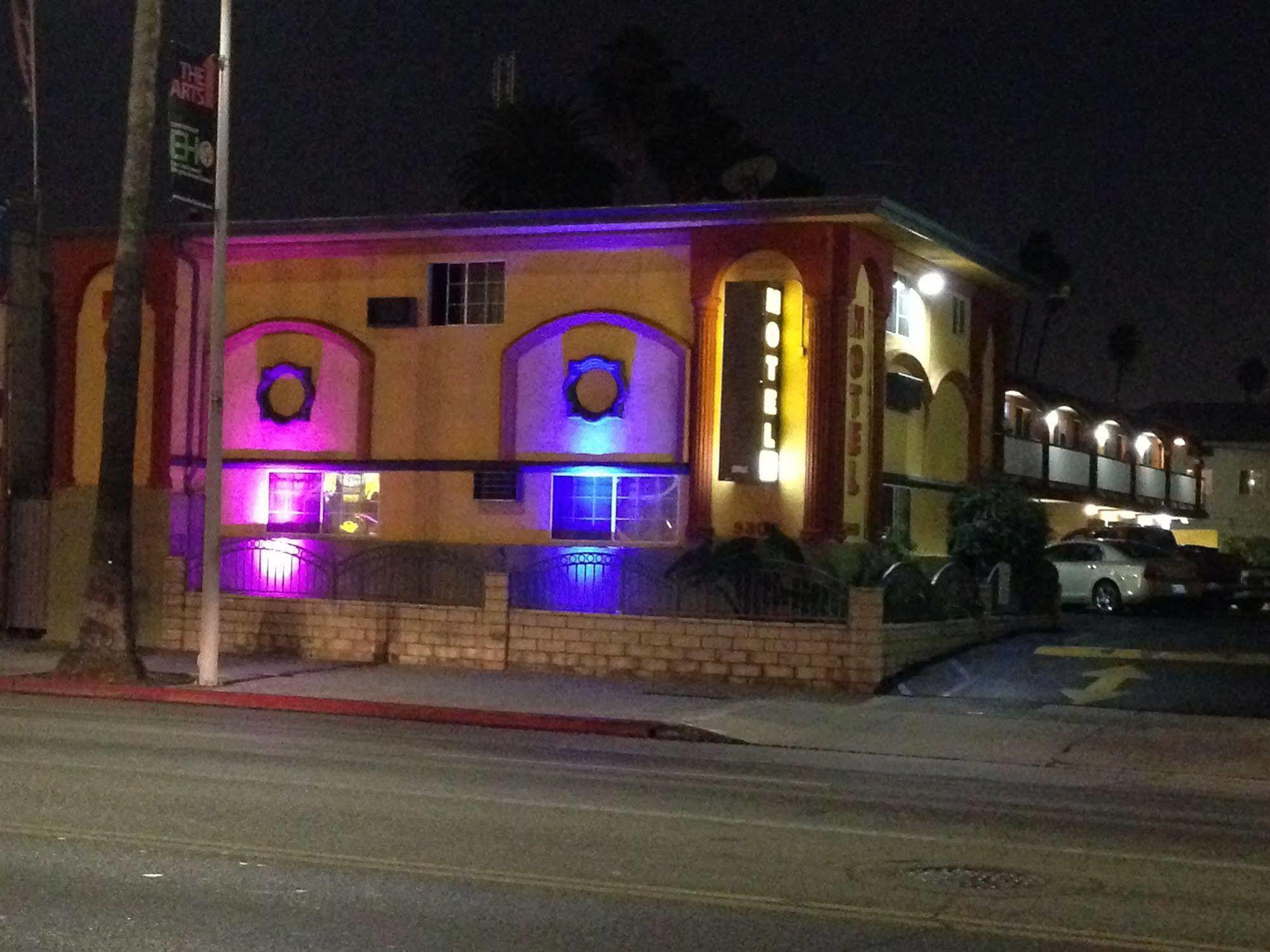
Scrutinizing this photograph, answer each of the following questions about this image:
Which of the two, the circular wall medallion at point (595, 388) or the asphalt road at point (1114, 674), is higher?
the circular wall medallion at point (595, 388)

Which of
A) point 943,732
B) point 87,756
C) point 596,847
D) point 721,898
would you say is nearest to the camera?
point 721,898

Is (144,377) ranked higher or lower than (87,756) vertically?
higher

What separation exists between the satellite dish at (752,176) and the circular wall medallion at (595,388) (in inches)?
172

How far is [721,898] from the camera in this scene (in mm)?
9273

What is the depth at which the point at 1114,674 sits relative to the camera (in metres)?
22.2

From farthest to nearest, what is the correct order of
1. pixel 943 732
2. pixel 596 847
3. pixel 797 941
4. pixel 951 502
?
1. pixel 951 502
2. pixel 943 732
3. pixel 596 847
4. pixel 797 941

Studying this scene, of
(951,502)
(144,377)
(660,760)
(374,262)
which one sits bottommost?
(660,760)

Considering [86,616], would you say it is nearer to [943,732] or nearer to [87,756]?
[87,756]

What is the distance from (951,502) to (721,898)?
21.5 meters

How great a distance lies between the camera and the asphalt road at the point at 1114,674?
20.9 meters

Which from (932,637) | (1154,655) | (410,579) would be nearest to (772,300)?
(932,637)

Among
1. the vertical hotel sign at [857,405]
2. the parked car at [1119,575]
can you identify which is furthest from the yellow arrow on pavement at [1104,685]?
the parked car at [1119,575]

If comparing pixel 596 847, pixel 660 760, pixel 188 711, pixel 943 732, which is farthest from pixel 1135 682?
pixel 596 847

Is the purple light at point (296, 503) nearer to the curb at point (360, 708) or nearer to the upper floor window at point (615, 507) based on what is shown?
the upper floor window at point (615, 507)
